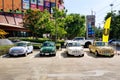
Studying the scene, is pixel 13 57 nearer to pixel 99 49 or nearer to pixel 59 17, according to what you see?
pixel 99 49

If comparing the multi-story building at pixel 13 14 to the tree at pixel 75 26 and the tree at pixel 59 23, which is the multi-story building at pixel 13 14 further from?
the tree at pixel 75 26

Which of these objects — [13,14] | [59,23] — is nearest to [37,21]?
[59,23]

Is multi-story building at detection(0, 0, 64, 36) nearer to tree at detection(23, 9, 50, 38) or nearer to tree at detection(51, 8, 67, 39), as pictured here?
tree at detection(23, 9, 50, 38)

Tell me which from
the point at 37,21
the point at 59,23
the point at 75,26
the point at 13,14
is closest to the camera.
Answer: the point at 37,21

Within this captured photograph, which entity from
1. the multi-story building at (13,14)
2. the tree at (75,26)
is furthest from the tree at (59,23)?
the tree at (75,26)

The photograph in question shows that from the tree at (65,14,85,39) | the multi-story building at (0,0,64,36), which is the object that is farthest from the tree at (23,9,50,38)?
the tree at (65,14,85,39)

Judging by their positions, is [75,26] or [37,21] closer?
[37,21]

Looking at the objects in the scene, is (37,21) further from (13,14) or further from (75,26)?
(75,26)

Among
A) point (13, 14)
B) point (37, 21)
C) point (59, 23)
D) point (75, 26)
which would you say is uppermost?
point (13, 14)

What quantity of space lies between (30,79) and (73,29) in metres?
51.3

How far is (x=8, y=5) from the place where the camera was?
229 feet

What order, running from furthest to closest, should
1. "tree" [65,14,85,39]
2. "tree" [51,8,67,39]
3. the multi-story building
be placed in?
"tree" [65,14,85,39] → the multi-story building → "tree" [51,8,67,39]

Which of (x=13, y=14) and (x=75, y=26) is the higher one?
(x=13, y=14)

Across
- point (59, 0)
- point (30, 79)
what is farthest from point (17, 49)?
point (59, 0)
